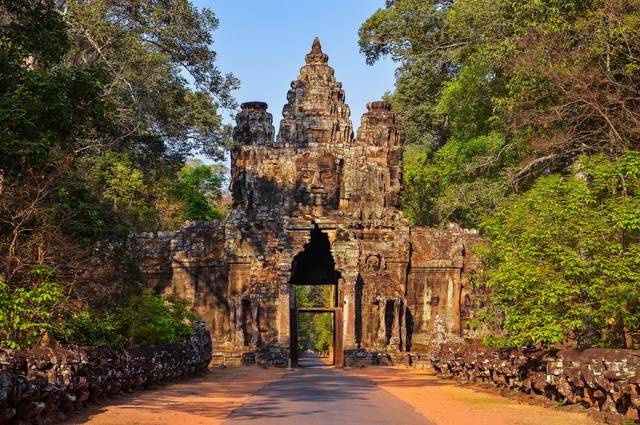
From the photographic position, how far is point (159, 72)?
3309 centimetres

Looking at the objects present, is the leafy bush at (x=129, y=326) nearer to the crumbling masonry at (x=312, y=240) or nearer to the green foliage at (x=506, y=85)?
the crumbling masonry at (x=312, y=240)

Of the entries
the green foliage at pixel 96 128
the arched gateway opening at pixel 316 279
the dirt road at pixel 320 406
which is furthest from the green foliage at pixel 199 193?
the dirt road at pixel 320 406

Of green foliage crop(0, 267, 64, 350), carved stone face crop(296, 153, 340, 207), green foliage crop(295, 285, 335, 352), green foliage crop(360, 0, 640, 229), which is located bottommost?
green foliage crop(295, 285, 335, 352)

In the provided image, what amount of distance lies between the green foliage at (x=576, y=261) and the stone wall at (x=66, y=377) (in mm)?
7316

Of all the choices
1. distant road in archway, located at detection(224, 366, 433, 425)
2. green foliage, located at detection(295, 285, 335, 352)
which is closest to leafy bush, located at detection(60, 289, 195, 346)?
distant road in archway, located at detection(224, 366, 433, 425)

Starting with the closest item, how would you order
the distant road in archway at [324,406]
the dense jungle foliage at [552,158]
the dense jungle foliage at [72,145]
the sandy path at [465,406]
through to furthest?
the distant road in archway at [324,406], the sandy path at [465,406], the dense jungle foliage at [72,145], the dense jungle foliage at [552,158]

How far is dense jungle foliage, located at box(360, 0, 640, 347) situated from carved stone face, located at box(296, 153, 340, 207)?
4.93 meters

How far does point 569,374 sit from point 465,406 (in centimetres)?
218

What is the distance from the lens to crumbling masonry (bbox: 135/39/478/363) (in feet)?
96.8

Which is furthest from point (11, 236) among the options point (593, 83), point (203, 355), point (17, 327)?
point (593, 83)

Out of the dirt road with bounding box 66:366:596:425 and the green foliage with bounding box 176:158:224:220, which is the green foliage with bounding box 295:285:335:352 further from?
the dirt road with bounding box 66:366:596:425

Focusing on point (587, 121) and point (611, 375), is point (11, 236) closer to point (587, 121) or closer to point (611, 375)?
point (611, 375)

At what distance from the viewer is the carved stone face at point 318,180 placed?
3064 centimetres

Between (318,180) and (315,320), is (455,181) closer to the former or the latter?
(318,180)
